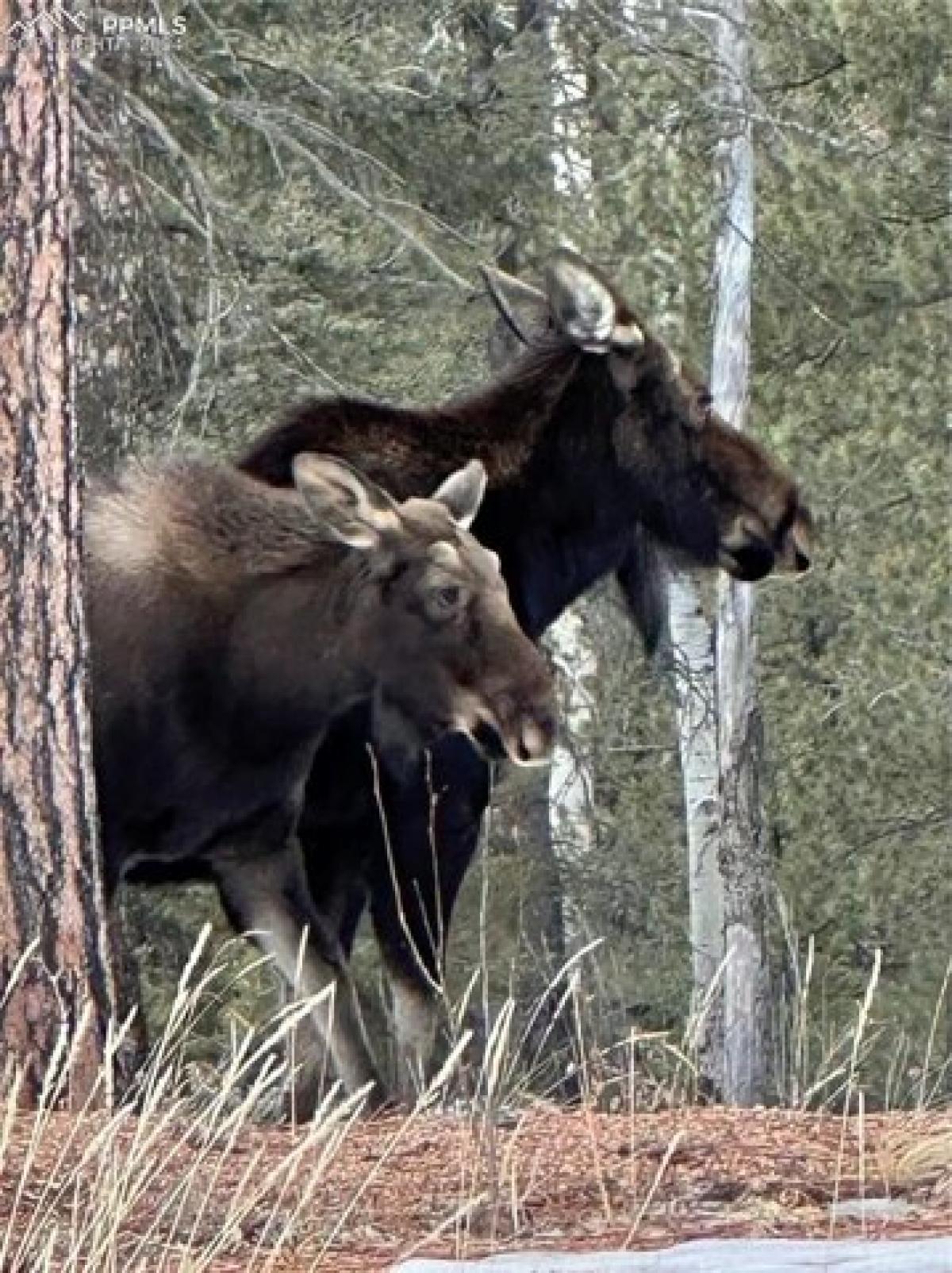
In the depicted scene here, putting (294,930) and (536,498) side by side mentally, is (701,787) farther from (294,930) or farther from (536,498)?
(294,930)

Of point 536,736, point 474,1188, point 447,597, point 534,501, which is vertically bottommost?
point 474,1188

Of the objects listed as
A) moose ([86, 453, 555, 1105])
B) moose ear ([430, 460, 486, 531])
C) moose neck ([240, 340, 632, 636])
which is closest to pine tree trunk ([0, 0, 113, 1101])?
moose ([86, 453, 555, 1105])

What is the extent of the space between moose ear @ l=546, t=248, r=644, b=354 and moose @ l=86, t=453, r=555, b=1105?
1.33 m

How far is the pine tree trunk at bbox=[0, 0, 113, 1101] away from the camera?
8.74 metres

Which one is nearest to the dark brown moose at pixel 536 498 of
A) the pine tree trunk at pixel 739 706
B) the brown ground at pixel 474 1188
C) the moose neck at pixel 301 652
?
the moose neck at pixel 301 652

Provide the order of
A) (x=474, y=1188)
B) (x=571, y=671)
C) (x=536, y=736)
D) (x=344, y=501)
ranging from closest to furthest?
(x=474, y=1188)
(x=536, y=736)
(x=344, y=501)
(x=571, y=671)

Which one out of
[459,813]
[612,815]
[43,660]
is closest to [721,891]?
[612,815]

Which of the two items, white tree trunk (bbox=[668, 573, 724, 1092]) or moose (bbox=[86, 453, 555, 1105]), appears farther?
white tree trunk (bbox=[668, 573, 724, 1092])

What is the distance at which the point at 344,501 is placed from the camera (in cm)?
1062

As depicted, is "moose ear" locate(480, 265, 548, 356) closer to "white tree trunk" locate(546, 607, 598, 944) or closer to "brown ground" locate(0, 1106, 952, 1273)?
"brown ground" locate(0, 1106, 952, 1273)

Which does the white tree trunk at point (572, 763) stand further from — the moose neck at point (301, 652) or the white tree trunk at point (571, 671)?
the moose neck at point (301, 652)

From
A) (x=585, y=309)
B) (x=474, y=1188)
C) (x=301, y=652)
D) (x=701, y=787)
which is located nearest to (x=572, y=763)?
(x=701, y=787)

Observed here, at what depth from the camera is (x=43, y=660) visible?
8.84 meters

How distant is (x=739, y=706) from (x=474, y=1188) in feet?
42.7
